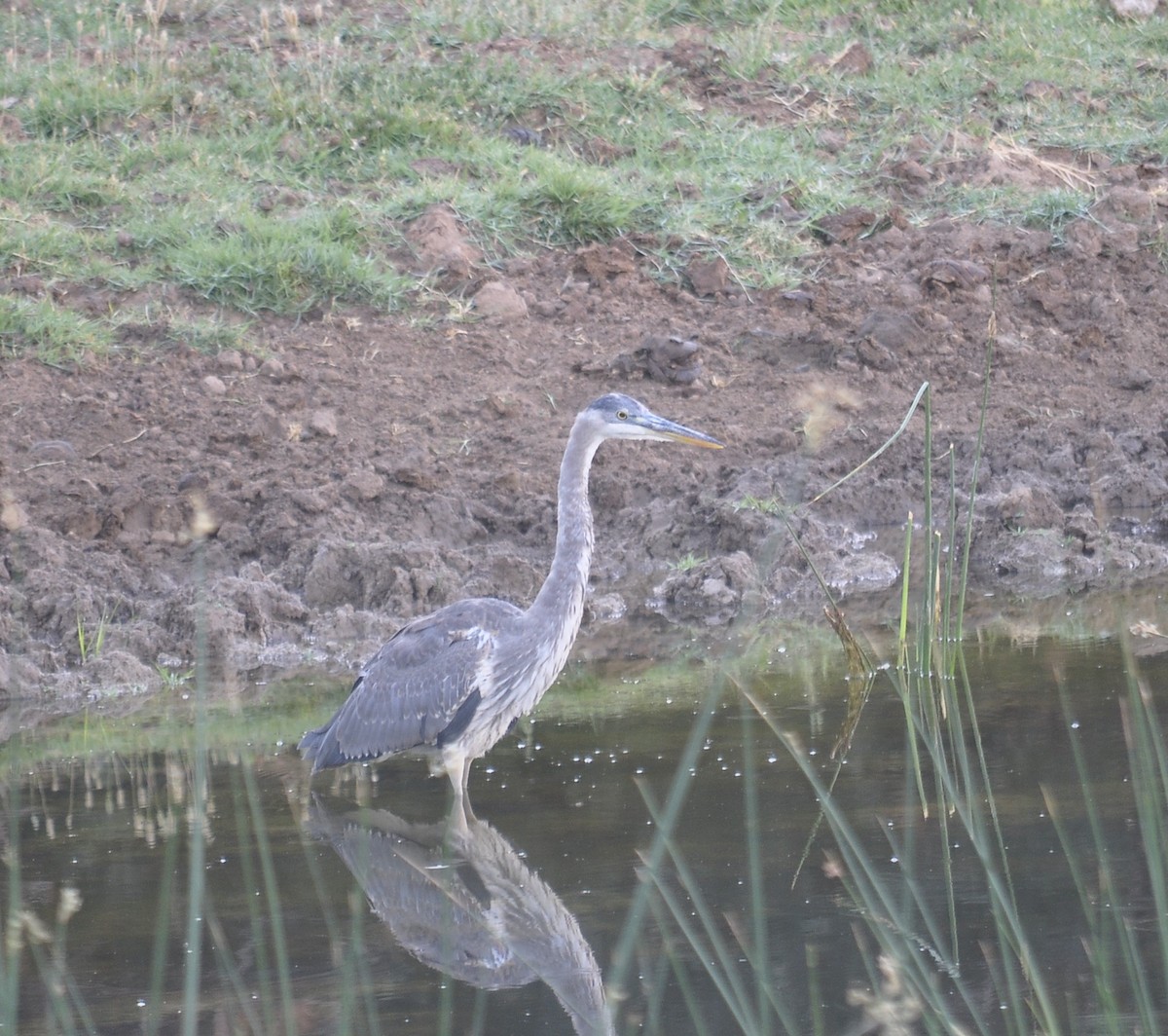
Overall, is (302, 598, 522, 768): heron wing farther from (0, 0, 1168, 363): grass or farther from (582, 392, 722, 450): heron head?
(0, 0, 1168, 363): grass

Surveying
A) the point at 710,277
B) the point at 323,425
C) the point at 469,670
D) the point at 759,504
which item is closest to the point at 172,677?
the point at 469,670

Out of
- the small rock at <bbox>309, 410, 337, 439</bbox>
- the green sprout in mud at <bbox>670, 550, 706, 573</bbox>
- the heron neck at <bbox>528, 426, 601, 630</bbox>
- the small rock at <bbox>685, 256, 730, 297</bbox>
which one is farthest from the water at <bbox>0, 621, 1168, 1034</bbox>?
the small rock at <bbox>685, 256, 730, 297</bbox>

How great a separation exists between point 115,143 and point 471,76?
2822mm

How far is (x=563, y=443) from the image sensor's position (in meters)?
10.3

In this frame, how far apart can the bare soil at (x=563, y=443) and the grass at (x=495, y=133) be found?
12.8 inches

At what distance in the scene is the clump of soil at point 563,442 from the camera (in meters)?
8.84

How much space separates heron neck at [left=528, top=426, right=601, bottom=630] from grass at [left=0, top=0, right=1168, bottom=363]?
4414 millimetres

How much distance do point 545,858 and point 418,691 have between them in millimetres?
1334

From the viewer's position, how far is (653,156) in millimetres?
13086

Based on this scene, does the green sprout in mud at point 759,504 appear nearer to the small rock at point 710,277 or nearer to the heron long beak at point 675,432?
the heron long beak at point 675,432

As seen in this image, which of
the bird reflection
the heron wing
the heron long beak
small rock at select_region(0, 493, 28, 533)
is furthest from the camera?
small rock at select_region(0, 493, 28, 533)

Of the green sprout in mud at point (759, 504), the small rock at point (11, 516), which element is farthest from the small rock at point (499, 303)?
the small rock at point (11, 516)

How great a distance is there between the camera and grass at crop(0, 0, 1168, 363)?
37.6 ft

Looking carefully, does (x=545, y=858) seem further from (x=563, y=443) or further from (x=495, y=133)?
(x=495, y=133)
